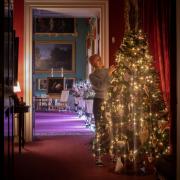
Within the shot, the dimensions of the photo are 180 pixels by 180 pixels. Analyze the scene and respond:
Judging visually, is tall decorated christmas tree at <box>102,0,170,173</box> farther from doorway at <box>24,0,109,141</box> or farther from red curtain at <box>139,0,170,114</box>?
doorway at <box>24,0,109,141</box>

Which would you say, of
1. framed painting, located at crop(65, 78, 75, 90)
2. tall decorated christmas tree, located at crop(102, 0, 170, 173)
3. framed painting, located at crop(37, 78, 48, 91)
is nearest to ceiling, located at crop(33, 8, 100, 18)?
tall decorated christmas tree, located at crop(102, 0, 170, 173)

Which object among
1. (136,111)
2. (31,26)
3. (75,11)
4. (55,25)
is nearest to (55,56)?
(55,25)

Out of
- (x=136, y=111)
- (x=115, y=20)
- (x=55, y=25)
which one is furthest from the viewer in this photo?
(x=55, y=25)

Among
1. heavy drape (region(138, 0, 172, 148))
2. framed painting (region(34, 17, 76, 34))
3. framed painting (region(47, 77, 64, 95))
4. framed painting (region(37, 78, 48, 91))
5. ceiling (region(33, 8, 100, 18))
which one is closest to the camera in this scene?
heavy drape (region(138, 0, 172, 148))

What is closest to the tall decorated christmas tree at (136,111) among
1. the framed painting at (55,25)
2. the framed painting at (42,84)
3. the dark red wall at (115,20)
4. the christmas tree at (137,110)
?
the christmas tree at (137,110)

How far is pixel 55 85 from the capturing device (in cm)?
1728

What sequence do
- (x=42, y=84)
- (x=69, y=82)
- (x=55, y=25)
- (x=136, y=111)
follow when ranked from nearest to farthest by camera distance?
1. (x=136, y=111)
2. (x=69, y=82)
3. (x=42, y=84)
4. (x=55, y=25)

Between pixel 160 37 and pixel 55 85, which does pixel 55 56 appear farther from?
pixel 160 37

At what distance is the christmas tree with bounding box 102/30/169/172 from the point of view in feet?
17.7

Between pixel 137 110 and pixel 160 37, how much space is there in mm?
1301

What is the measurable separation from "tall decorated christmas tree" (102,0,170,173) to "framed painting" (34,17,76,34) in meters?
13.4

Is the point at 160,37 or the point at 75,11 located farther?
the point at 75,11

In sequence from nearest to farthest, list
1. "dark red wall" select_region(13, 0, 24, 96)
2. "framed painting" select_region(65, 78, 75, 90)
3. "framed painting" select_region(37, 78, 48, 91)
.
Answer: "dark red wall" select_region(13, 0, 24, 96) < "framed painting" select_region(65, 78, 75, 90) < "framed painting" select_region(37, 78, 48, 91)

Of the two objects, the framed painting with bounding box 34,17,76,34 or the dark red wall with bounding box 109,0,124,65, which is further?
the framed painting with bounding box 34,17,76,34
